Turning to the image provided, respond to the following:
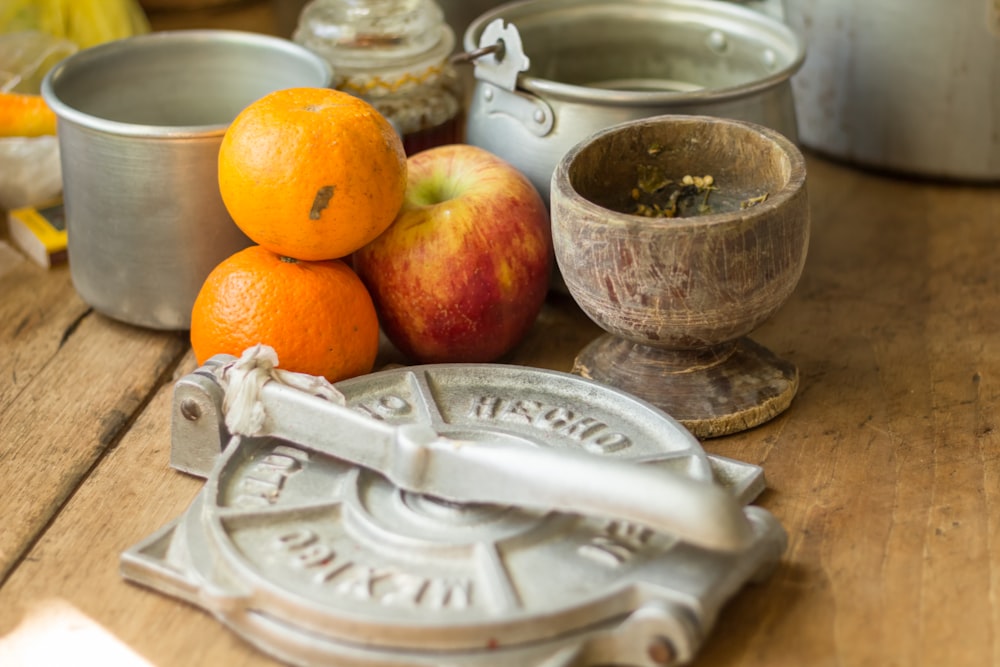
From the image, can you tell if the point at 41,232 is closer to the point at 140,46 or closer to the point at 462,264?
the point at 140,46

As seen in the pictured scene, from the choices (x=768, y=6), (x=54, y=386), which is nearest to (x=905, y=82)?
(x=768, y=6)

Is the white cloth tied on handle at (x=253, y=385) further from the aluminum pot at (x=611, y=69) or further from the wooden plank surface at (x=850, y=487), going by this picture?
the aluminum pot at (x=611, y=69)

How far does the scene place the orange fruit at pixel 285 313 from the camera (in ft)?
2.39

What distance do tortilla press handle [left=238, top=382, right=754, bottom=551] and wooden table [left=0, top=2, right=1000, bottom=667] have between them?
7 centimetres

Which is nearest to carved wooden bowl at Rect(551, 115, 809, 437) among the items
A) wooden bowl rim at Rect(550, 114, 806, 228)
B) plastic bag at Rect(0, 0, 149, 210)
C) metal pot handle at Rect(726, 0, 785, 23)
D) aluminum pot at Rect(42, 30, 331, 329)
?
wooden bowl rim at Rect(550, 114, 806, 228)

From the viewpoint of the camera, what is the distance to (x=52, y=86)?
85 cm

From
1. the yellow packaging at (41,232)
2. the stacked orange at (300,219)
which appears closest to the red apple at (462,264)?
the stacked orange at (300,219)

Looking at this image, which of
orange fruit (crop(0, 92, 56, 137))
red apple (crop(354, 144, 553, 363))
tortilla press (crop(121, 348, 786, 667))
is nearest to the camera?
tortilla press (crop(121, 348, 786, 667))

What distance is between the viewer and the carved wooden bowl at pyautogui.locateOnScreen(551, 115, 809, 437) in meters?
0.67

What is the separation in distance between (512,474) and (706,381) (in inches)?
8.6

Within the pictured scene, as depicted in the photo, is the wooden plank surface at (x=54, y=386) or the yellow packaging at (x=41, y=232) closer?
the wooden plank surface at (x=54, y=386)

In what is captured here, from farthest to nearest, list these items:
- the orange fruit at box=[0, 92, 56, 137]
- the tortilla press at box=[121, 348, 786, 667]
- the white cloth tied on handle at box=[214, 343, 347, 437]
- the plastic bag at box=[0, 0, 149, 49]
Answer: the plastic bag at box=[0, 0, 149, 49] < the orange fruit at box=[0, 92, 56, 137] < the white cloth tied on handle at box=[214, 343, 347, 437] < the tortilla press at box=[121, 348, 786, 667]

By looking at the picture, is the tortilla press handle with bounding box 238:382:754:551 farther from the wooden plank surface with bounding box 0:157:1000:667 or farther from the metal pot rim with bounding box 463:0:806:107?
the metal pot rim with bounding box 463:0:806:107

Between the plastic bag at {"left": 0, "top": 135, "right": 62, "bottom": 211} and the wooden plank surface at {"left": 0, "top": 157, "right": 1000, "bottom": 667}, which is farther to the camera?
the plastic bag at {"left": 0, "top": 135, "right": 62, "bottom": 211}
